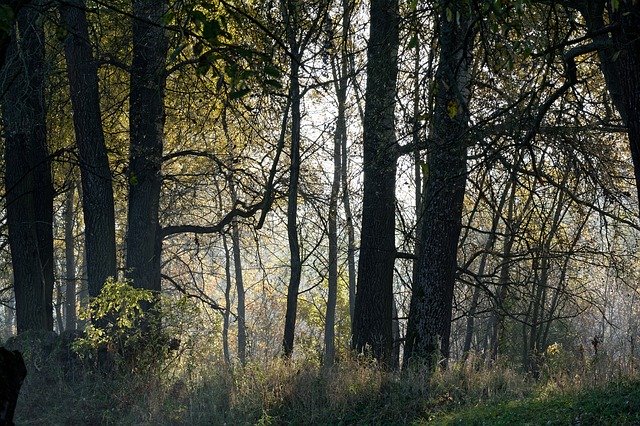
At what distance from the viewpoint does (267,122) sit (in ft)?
46.9

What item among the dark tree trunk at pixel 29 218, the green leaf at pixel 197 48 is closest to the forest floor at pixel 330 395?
the dark tree trunk at pixel 29 218

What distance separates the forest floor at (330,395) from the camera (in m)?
7.92

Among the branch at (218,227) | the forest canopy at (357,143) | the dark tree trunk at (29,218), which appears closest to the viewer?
the forest canopy at (357,143)

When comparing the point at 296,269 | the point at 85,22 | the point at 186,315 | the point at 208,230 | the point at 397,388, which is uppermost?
the point at 85,22

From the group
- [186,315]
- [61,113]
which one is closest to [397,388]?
[186,315]

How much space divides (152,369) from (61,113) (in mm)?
6580

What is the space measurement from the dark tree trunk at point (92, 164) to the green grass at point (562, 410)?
24.2 ft

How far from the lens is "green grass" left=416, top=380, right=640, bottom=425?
7.04 meters

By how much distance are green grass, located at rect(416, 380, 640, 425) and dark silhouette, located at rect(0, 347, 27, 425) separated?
494cm

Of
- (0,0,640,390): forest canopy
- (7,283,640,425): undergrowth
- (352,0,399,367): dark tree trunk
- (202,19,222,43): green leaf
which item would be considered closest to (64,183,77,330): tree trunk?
(0,0,640,390): forest canopy

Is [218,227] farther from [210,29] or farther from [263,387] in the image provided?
[210,29]

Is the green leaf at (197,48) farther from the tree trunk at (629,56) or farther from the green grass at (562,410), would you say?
the green grass at (562,410)

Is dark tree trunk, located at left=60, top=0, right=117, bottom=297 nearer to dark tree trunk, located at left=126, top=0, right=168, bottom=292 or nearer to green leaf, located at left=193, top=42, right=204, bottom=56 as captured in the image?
dark tree trunk, located at left=126, top=0, right=168, bottom=292

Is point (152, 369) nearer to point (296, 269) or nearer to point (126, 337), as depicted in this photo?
point (126, 337)
